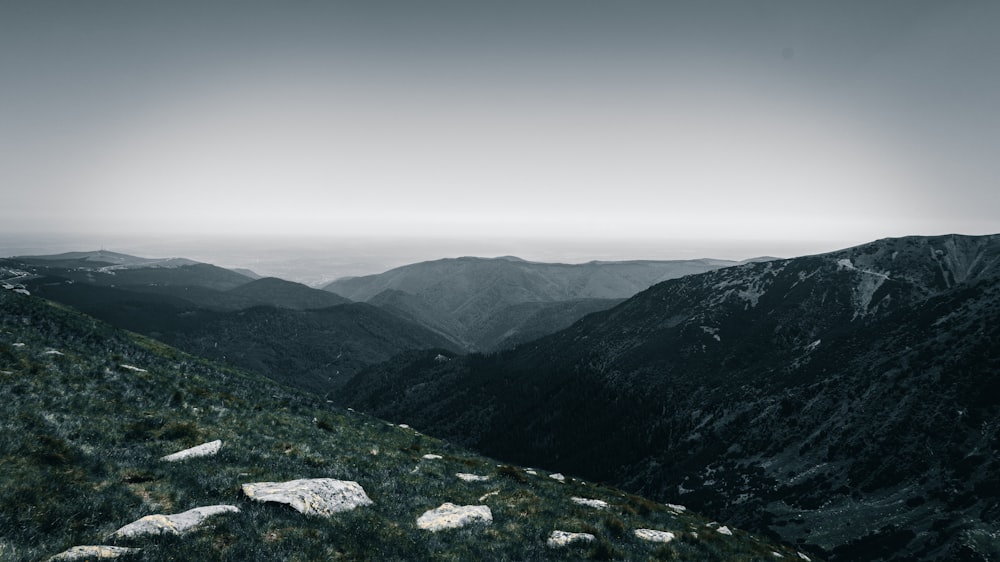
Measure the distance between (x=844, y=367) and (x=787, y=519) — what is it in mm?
51120

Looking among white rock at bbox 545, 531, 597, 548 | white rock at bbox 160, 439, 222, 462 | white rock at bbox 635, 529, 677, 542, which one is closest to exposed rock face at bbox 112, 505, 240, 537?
white rock at bbox 160, 439, 222, 462

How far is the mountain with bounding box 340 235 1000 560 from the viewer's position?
180 ft

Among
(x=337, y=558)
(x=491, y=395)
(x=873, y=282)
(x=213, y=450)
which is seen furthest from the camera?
(x=491, y=395)

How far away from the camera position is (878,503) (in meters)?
56.5

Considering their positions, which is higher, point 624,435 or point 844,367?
point 844,367

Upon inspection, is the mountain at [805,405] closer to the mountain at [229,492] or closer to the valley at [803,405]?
the valley at [803,405]

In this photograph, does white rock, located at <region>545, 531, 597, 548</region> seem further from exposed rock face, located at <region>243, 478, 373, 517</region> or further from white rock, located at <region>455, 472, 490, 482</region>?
white rock, located at <region>455, 472, 490, 482</region>

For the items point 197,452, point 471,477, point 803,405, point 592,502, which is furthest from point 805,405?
point 197,452

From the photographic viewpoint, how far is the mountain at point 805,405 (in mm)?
54875

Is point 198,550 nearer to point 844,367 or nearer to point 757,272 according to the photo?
point 844,367

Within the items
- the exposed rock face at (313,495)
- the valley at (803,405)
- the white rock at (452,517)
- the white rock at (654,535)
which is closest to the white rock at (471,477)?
the white rock at (452,517)

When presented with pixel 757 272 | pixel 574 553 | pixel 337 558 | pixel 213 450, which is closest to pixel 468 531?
pixel 574 553

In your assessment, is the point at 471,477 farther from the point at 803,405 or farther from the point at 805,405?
the point at 803,405

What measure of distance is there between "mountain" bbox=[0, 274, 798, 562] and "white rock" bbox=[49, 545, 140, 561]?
1.7 inches
